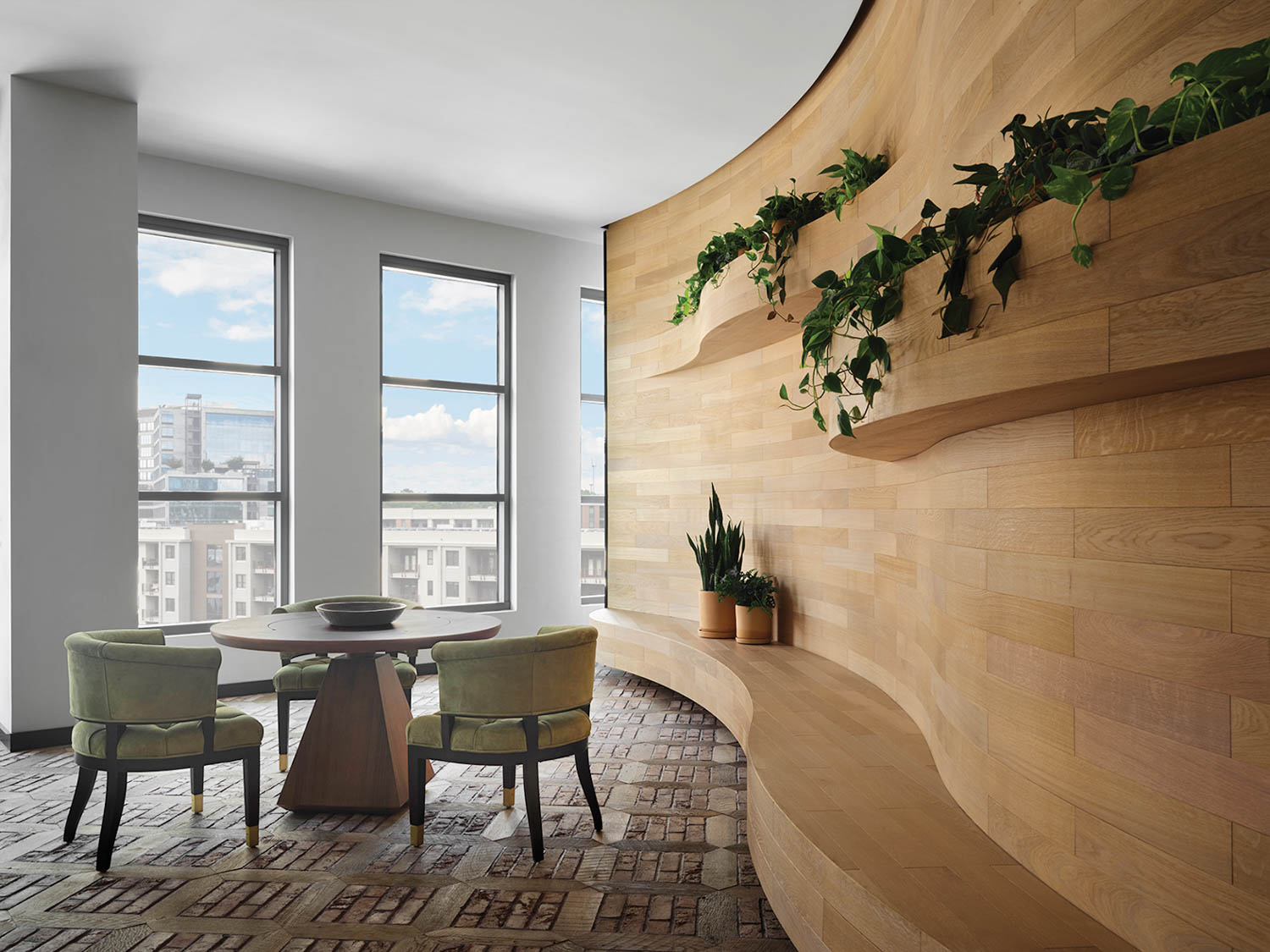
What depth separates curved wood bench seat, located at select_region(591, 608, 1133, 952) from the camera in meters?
1.78

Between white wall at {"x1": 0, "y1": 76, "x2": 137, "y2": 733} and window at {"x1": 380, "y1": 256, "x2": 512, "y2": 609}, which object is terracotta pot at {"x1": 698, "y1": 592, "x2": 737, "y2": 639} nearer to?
window at {"x1": 380, "y1": 256, "x2": 512, "y2": 609}

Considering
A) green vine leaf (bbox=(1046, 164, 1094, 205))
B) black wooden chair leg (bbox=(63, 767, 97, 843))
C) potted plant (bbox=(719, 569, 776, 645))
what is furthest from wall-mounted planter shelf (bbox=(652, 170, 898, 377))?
black wooden chair leg (bbox=(63, 767, 97, 843))

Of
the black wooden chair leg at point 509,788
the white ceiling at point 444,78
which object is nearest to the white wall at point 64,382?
the white ceiling at point 444,78

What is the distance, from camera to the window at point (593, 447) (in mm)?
7676

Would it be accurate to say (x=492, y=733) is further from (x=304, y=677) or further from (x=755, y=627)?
(x=755, y=627)

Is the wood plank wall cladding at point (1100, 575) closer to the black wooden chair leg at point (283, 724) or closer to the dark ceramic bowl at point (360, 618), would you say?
the dark ceramic bowl at point (360, 618)

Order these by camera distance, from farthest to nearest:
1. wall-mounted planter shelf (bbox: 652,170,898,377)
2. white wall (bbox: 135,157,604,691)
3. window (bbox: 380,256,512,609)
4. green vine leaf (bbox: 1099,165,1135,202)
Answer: window (bbox: 380,256,512,609), white wall (bbox: 135,157,604,691), wall-mounted planter shelf (bbox: 652,170,898,377), green vine leaf (bbox: 1099,165,1135,202)

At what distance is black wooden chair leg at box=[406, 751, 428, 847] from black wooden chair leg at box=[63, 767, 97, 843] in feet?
3.70

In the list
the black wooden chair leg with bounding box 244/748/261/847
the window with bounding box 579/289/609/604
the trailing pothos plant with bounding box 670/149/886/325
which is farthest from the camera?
the window with bounding box 579/289/609/604

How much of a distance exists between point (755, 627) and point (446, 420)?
312 cm

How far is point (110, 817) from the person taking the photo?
3.13 meters

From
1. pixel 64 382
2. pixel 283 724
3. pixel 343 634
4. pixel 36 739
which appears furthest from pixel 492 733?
pixel 64 382

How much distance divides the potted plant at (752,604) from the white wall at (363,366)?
2.43 meters

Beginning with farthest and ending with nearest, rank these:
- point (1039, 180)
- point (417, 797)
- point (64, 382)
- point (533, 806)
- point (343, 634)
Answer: point (64, 382) < point (343, 634) < point (417, 797) < point (533, 806) < point (1039, 180)
